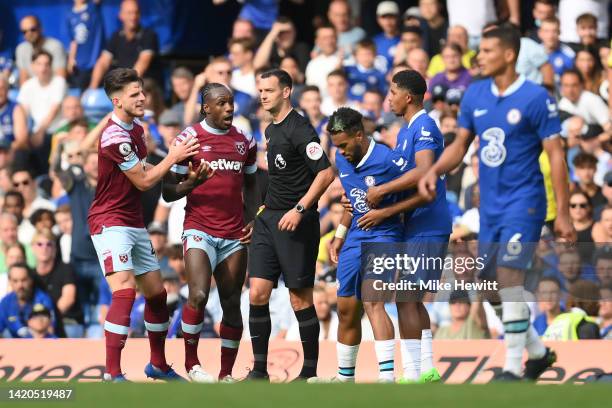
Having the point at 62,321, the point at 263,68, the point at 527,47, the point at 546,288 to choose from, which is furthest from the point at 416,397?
the point at 263,68

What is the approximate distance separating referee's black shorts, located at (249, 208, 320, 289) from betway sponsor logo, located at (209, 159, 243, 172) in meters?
0.44

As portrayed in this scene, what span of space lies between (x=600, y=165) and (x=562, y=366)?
4187mm

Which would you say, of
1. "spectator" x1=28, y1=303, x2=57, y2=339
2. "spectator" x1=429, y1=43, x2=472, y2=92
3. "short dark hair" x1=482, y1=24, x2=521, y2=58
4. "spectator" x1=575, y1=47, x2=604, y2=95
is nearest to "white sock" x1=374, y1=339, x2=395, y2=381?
"short dark hair" x1=482, y1=24, x2=521, y2=58

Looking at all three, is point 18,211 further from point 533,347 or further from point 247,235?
point 533,347

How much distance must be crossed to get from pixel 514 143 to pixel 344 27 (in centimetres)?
897

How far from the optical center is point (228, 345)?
11477 mm

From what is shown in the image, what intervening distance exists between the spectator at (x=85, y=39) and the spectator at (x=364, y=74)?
3.90 m

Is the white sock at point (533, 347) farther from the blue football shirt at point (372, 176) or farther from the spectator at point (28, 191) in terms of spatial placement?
the spectator at point (28, 191)

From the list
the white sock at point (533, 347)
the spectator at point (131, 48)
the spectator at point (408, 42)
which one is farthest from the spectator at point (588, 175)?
the spectator at point (131, 48)

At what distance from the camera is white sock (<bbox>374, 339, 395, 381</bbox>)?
1066 centimetres

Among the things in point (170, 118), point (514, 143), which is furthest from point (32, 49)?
point (514, 143)

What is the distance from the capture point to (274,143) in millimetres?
11297

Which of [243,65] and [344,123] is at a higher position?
[243,65]

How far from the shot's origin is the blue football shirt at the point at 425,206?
1076 centimetres
